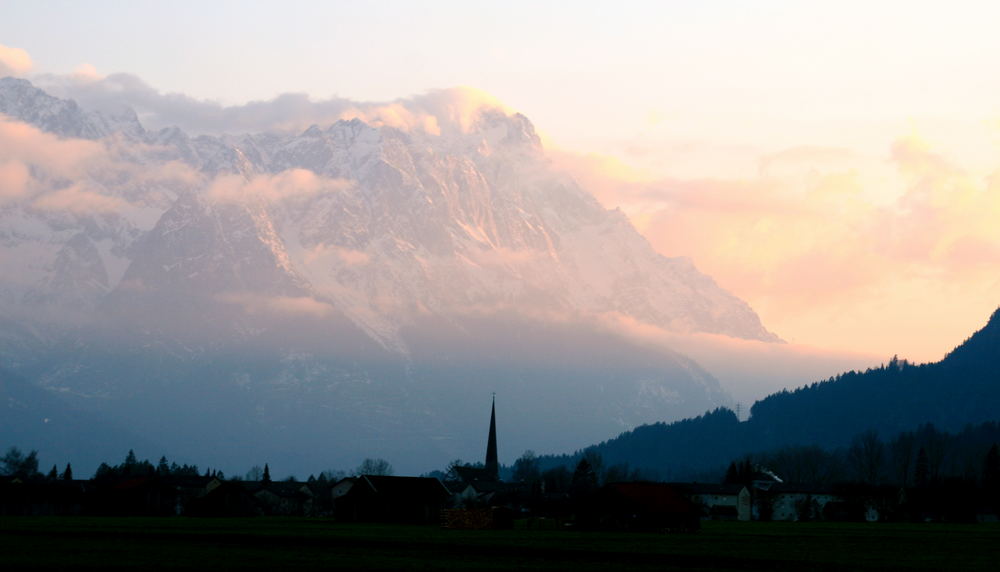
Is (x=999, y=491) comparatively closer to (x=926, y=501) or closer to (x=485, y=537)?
(x=926, y=501)

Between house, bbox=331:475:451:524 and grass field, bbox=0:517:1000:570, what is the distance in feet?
177

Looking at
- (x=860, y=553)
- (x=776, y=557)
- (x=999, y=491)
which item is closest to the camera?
(x=776, y=557)

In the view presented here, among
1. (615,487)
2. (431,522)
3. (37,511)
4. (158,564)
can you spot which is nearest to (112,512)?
(37,511)

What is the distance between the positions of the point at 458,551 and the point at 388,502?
83320mm

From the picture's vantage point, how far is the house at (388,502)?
15362cm

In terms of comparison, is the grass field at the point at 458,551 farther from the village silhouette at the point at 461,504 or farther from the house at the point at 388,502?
the house at the point at 388,502

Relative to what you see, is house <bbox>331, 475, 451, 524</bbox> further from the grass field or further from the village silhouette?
the grass field

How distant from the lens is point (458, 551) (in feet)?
242

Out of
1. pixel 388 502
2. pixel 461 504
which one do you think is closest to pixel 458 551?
pixel 388 502

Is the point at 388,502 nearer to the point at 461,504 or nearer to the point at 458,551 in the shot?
the point at 461,504

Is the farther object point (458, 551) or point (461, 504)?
point (461, 504)

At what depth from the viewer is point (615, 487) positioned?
5103 inches

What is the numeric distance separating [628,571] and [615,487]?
2786 inches

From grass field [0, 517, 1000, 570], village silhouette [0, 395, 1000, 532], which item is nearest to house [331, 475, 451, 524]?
village silhouette [0, 395, 1000, 532]
